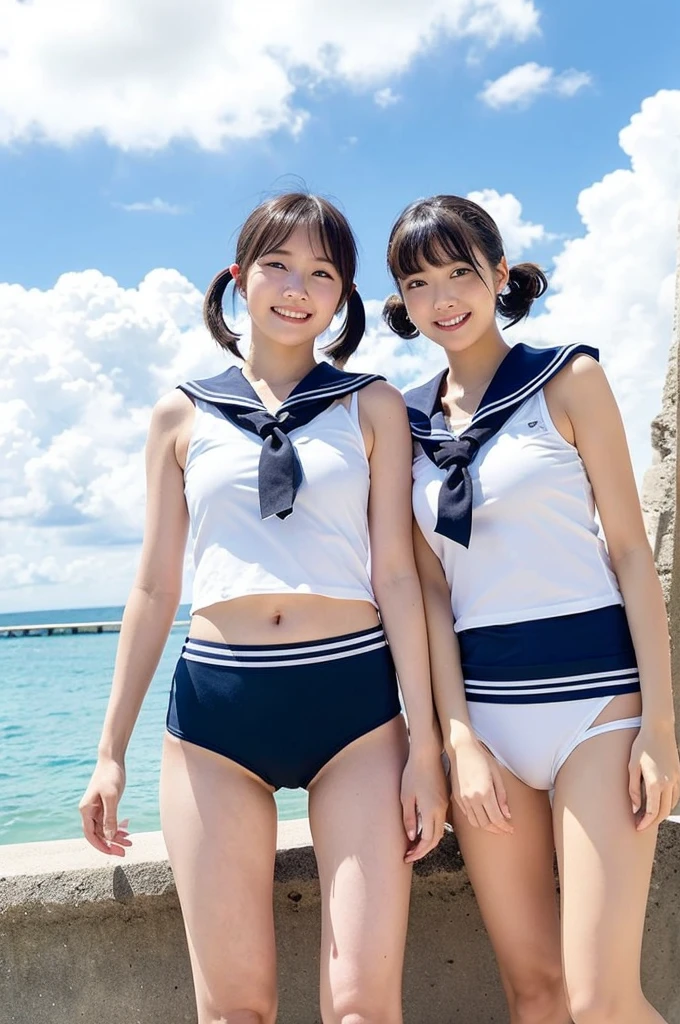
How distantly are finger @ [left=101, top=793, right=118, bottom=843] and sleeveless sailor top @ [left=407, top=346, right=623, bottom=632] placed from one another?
101 cm

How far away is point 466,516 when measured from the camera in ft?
7.47

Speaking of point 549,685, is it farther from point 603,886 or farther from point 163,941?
point 163,941

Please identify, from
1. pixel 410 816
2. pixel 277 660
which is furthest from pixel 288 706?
pixel 410 816

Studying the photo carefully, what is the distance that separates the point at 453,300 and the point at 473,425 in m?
0.39

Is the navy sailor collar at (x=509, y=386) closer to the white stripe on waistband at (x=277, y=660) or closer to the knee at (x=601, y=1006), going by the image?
the white stripe on waistband at (x=277, y=660)

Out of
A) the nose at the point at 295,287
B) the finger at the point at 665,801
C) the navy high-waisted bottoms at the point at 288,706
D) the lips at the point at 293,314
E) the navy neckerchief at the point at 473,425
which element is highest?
the nose at the point at 295,287

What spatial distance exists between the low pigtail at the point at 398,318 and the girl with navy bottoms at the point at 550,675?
0.38 meters

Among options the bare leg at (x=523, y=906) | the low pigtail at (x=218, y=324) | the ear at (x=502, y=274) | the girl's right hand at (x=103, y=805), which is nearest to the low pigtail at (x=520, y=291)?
the ear at (x=502, y=274)

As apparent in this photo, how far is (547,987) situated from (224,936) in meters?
0.81

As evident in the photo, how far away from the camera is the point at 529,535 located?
228cm

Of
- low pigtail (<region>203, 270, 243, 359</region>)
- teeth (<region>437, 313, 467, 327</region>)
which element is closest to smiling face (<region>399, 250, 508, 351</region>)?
teeth (<region>437, 313, 467, 327</region>)

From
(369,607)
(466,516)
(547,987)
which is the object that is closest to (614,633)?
(466,516)

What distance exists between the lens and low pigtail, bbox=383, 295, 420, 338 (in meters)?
2.88

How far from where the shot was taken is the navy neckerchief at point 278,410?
226 cm
